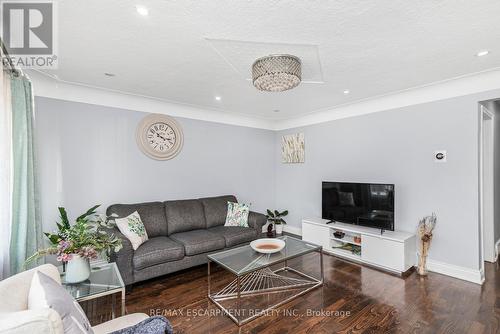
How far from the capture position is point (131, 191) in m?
3.49

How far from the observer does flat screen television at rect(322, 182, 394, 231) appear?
329cm

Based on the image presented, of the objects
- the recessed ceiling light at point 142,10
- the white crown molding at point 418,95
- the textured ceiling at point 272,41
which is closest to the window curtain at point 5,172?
the textured ceiling at point 272,41

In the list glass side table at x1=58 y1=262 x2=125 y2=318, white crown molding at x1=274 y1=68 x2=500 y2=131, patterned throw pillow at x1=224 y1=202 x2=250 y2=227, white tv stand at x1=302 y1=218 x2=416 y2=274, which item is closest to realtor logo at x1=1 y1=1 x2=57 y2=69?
glass side table at x1=58 y1=262 x2=125 y2=318

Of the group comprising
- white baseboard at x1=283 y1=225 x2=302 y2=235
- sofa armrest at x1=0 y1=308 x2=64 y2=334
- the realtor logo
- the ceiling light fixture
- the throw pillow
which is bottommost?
white baseboard at x1=283 y1=225 x2=302 y2=235

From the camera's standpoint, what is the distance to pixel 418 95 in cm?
323

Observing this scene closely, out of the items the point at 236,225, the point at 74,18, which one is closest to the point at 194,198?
the point at 236,225

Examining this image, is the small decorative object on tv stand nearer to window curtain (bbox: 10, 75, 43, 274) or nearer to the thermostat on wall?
the thermostat on wall

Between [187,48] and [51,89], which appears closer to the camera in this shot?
[187,48]

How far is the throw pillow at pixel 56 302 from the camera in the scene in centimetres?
99

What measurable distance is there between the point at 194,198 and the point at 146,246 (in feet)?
4.51

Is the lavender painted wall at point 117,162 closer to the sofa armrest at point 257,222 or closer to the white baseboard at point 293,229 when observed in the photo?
the sofa armrest at point 257,222

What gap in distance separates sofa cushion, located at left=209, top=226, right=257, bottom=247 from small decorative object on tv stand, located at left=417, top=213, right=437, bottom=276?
2187mm

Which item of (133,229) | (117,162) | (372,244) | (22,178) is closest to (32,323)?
(22,178)

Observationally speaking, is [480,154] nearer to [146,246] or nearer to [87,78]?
[146,246]
